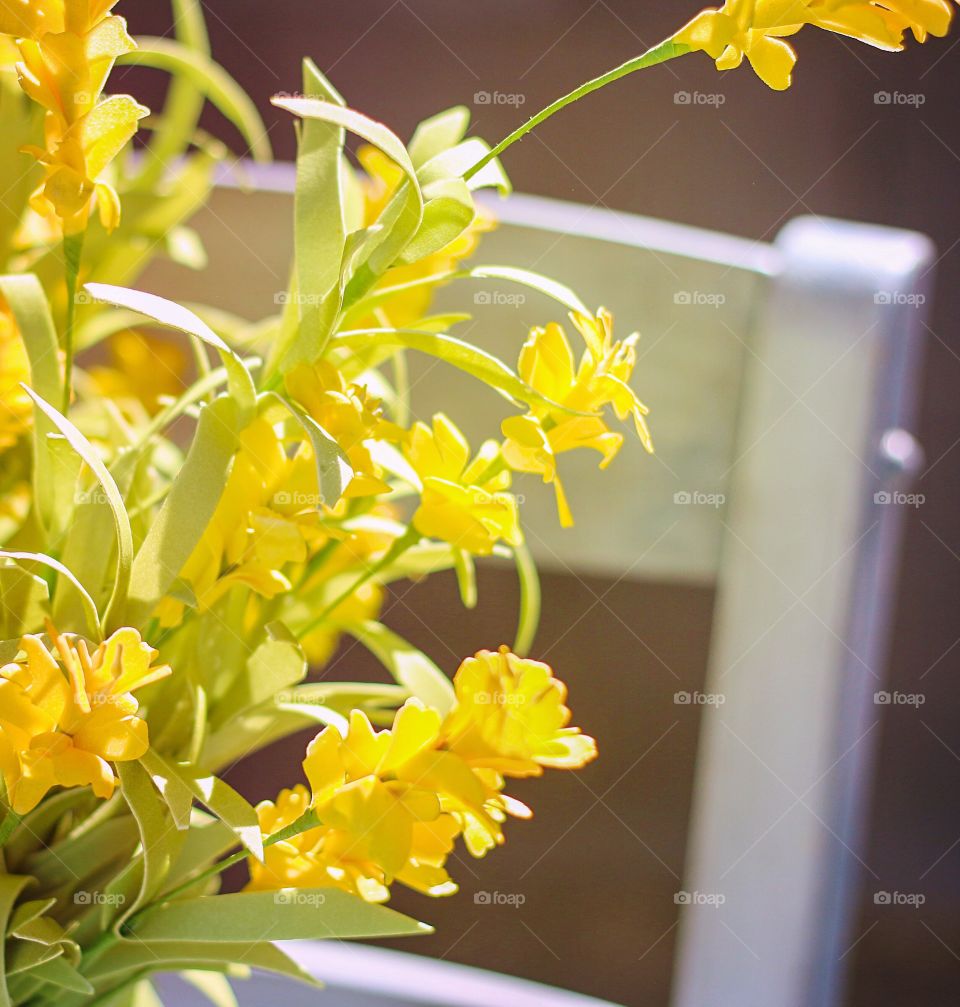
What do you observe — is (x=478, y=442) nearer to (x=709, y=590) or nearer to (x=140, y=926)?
(x=140, y=926)

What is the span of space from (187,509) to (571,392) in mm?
121

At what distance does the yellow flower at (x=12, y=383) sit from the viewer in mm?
360

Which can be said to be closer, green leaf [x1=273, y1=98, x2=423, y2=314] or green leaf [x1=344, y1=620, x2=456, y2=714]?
green leaf [x1=273, y1=98, x2=423, y2=314]

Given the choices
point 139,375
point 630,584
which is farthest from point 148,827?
point 630,584

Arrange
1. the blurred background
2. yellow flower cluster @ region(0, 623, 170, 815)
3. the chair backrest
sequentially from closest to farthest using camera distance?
yellow flower cluster @ region(0, 623, 170, 815) < the chair backrest < the blurred background

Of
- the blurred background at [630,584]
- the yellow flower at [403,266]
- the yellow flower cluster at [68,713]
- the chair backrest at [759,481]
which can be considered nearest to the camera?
the yellow flower cluster at [68,713]

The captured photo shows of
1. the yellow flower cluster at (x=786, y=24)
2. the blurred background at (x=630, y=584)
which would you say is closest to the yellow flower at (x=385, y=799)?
the yellow flower cluster at (x=786, y=24)

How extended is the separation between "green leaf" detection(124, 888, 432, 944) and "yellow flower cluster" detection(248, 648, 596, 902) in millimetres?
15

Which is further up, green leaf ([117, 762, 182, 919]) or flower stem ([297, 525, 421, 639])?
flower stem ([297, 525, 421, 639])

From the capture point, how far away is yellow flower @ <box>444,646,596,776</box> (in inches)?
11.1

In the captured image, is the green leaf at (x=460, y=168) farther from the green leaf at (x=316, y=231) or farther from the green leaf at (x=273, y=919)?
the green leaf at (x=273, y=919)

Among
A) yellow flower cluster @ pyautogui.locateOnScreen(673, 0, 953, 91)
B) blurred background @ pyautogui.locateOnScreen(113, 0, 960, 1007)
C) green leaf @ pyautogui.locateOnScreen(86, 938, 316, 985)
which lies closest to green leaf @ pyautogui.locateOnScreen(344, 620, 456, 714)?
green leaf @ pyautogui.locateOnScreen(86, 938, 316, 985)

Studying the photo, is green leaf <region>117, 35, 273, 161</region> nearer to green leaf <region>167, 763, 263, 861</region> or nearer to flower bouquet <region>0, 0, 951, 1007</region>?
flower bouquet <region>0, 0, 951, 1007</region>

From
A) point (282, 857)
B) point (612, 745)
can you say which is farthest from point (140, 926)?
point (612, 745)
